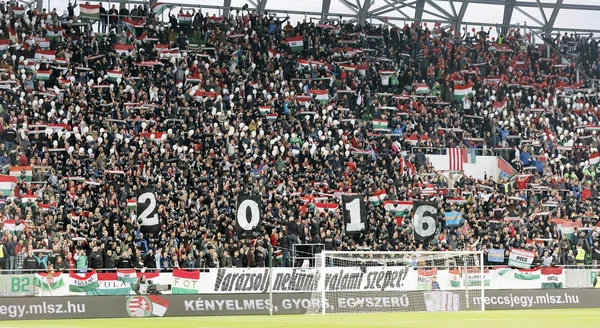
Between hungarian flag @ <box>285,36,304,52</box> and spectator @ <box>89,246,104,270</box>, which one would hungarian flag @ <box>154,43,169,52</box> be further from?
spectator @ <box>89,246,104,270</box>

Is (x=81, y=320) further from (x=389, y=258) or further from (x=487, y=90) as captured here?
(x=487, y=90)

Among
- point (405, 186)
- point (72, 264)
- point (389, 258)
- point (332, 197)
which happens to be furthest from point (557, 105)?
point (72, 264)

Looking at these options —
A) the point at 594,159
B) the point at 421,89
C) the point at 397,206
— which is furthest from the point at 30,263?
the point at 594,159

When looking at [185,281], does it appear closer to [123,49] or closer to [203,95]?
[203,95]

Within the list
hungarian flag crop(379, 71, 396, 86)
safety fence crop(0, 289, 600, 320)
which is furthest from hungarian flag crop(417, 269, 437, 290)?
hungarian flag crop(379, 71, 396, 86)

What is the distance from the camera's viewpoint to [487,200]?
151ft

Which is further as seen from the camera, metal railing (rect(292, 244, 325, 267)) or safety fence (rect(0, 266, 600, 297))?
metal railing (rect(292, 244, 325, 267))

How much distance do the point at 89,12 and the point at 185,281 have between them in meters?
20.8

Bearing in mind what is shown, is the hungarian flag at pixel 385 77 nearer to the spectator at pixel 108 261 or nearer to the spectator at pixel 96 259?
the spectator at pixel 108 261

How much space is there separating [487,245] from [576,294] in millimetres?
6279

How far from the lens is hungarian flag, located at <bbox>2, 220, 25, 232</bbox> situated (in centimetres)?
3484

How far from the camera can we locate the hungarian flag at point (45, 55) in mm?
44531

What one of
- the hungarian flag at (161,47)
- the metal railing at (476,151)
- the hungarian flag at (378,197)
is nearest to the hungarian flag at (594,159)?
the metal railing at (476,151)

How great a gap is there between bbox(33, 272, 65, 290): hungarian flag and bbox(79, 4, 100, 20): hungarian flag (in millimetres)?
21014
